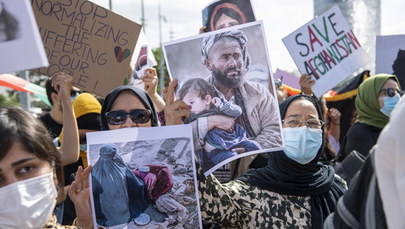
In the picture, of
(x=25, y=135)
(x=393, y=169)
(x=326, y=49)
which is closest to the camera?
(x=393, y=169)

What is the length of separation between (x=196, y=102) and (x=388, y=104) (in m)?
2.59

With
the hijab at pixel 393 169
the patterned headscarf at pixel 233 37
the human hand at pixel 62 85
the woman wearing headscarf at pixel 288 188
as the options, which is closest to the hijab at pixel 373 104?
the woman wearing headscarf at pixel 288 188

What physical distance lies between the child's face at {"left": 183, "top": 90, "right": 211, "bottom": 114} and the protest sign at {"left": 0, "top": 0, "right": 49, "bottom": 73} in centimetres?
84

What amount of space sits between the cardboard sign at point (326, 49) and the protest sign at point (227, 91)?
2.95 metres

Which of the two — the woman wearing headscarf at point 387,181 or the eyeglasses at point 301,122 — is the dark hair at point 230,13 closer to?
the eyeglasses at point 301,122

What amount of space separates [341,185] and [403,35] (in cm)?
284

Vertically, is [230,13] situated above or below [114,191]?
above

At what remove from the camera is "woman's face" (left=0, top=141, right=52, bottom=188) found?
6.57 ft

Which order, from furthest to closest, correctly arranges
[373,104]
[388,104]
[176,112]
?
1. [373,104]
2. [388,104]
3. [176,112]

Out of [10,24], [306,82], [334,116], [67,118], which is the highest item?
[10,24]

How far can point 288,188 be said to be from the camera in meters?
3.00

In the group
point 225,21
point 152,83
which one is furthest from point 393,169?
point 152,83

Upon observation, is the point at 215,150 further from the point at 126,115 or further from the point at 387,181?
the point at 387,181

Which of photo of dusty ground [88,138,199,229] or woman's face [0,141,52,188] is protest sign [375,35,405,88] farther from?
woman's face [0,141,52,188]
